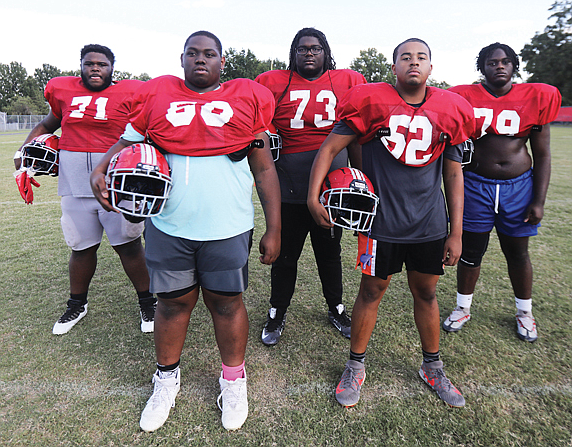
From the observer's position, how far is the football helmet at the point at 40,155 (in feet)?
8.99

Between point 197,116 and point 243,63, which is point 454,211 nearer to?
point 197,116

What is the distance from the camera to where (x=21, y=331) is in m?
2.83

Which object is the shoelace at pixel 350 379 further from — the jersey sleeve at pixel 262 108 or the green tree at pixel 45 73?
the green tree at pixel 45 73

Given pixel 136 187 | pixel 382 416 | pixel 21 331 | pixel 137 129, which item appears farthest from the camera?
pixel 21 331

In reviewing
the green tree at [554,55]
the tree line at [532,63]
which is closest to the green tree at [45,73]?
the tree line at [532,63]

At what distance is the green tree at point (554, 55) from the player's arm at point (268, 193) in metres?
53.0

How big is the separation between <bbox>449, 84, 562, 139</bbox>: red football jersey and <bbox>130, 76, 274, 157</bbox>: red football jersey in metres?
1.56

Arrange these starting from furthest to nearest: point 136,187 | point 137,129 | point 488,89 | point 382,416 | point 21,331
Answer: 1. point 21,331
2. point 488,89
3. point 382,416
4. point 137,129
5. point 136,187

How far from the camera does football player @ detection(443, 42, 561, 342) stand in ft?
8.36

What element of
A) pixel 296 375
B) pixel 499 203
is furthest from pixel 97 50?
pixel 499 203

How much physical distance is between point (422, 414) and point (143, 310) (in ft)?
6.64

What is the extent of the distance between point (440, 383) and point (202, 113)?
1922 millimetres

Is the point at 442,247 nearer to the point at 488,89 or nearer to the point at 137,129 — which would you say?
the point at 488,89

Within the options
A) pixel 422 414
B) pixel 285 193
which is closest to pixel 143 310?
pixel 285 193
